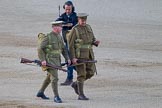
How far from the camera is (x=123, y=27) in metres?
29.4

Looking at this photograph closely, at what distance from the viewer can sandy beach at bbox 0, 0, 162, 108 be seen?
13.7 metres

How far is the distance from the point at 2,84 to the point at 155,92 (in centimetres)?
335

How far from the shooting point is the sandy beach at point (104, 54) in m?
13.7

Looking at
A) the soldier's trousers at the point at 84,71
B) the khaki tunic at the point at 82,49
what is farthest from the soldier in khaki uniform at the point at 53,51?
the soldier's trousers at the point at 84,71

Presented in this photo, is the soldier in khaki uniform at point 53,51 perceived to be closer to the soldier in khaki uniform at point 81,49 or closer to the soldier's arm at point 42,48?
the soldier's arm at point 42,48

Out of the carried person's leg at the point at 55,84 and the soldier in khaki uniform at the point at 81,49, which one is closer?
the carried person's leg at the point at 55,84

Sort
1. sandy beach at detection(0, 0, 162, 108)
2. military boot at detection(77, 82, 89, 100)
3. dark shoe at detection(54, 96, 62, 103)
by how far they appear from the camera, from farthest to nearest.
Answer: sandy beach at detection(0, 0, 162, 108), military boot at detection(77, 82, 89, 100), dark shoe at detection(54, 96, 62, 103)

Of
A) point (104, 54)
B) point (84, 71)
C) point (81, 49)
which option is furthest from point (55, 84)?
point (104, 54)

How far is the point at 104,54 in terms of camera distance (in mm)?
21031

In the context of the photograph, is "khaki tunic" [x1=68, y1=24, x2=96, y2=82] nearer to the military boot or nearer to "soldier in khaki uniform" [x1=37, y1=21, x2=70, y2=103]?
the military boot

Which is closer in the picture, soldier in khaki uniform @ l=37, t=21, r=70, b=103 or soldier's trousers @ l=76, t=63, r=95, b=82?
soldier in khaki uniform @ l=37, t=21, r=70, b=103

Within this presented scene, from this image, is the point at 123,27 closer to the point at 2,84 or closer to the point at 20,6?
the point at 20,6

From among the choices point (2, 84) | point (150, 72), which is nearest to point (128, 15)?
point (150, 72)

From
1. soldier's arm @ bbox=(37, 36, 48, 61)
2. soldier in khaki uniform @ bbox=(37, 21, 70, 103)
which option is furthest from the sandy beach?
soldier's arm @ bbox=(37, 36, 48, 61)
